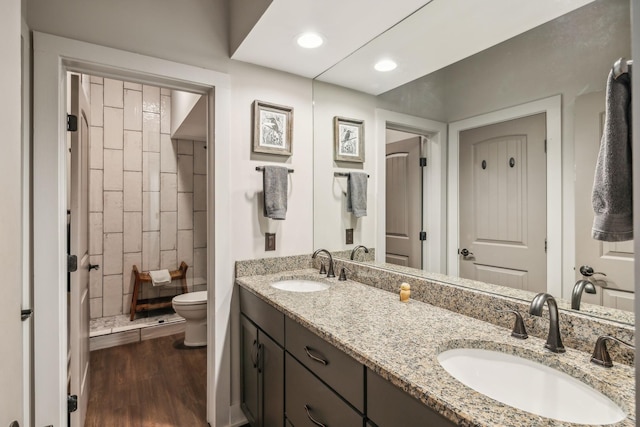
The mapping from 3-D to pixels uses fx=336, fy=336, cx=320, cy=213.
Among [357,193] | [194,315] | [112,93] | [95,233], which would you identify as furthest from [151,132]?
[357,193]

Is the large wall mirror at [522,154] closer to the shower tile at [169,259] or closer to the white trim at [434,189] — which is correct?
the white trim at [434,189]

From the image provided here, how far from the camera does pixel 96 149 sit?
3.33 meters

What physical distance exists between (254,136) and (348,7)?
2.89 feet

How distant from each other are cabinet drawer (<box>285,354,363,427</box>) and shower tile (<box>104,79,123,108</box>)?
325 centimetres

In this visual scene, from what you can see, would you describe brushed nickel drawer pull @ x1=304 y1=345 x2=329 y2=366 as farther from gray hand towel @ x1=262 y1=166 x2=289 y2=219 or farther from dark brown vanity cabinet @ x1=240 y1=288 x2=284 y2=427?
gray hand towel @ x1=262 y1=166 x2=289 y2=219

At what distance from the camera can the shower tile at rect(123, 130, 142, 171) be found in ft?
Answer: 11.4

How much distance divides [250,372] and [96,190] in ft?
8.51

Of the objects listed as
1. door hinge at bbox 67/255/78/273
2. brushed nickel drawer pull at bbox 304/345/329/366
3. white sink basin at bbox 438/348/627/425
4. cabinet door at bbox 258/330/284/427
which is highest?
door hinge at bbox 67/255/78/273

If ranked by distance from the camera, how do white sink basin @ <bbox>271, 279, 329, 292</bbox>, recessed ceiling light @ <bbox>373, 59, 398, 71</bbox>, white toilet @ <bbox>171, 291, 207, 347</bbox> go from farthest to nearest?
white toilet @ <bbox>171, 291, 207, 347</bbox> < white sink basin @ <bbox>271, 279, 329, 292</bbox> < recessed ceiling light @ <bbox>373, 59, 398, 71</bbox>

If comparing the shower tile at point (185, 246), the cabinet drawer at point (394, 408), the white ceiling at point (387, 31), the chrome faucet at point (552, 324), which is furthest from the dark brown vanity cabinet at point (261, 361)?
the shower tile at point (185, 246)

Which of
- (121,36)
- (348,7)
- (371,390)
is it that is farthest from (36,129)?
(371,390)

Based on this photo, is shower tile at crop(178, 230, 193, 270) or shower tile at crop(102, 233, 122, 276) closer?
shower tile at crop(102, 233, 122, 276)

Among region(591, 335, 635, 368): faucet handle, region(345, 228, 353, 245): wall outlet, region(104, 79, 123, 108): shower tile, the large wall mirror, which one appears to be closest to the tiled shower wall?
region(104, 79, 123, 108): shower tile

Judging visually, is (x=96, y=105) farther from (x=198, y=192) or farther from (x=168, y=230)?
(x=168, y=230)
